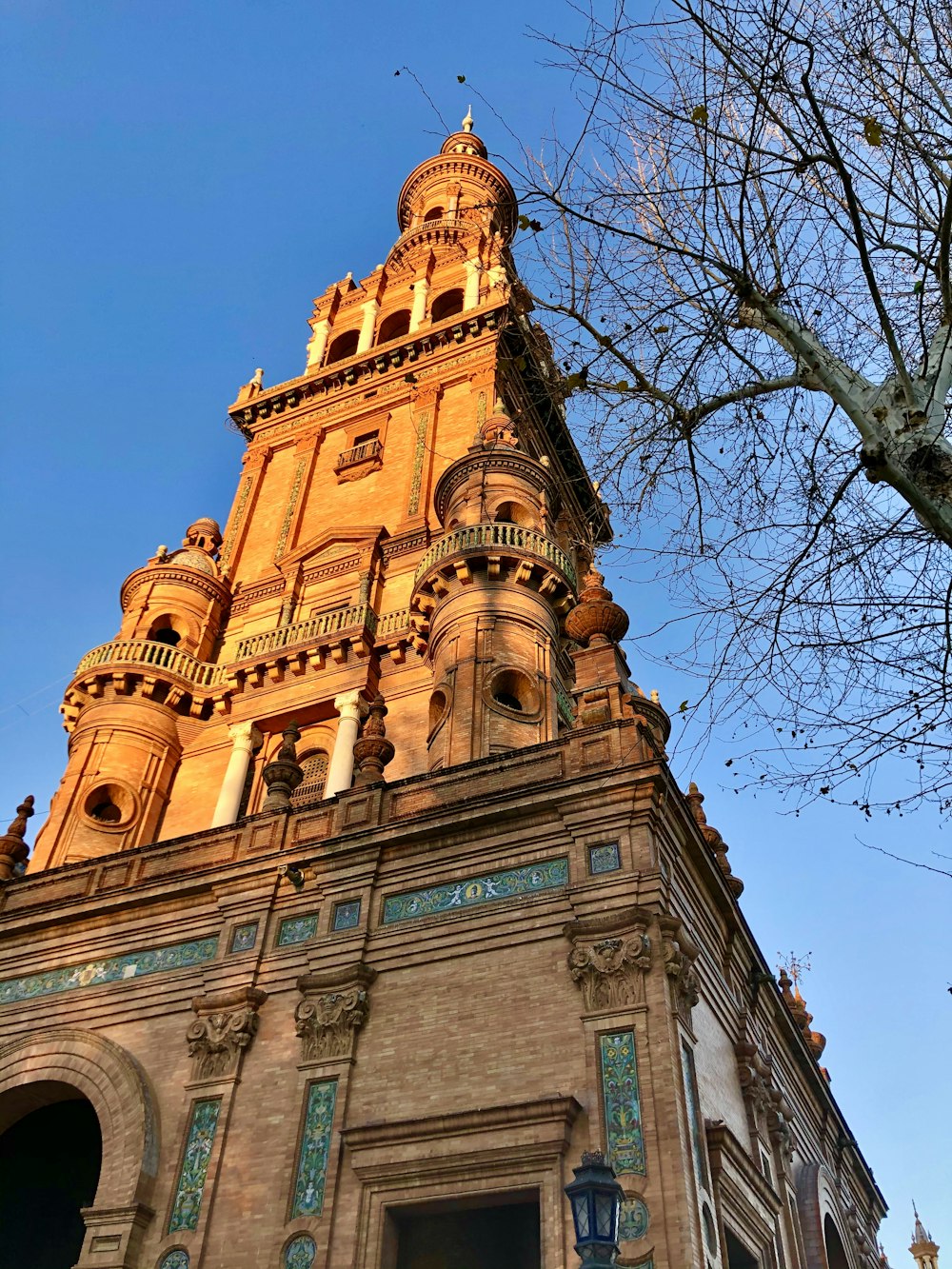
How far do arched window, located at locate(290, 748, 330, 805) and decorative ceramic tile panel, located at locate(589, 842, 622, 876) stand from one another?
11.6m

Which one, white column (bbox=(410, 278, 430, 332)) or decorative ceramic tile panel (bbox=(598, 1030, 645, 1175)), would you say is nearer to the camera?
decorative ceramic tile panel (bbox=(598, 1030, 645, 1175))

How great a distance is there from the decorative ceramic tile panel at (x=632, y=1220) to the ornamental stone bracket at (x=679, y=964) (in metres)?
2.16

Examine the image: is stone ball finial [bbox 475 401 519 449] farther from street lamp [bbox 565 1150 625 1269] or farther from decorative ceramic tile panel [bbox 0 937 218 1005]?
street lamp [bbox 565 1150 625 1269]

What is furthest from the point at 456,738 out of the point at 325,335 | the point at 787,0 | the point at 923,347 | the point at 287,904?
the point at 325,335

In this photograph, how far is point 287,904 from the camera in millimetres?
16562

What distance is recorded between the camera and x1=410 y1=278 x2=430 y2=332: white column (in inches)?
1451

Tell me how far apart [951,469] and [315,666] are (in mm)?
19653

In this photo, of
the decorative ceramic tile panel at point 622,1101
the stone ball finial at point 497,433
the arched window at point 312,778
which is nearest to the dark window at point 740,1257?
the decorative ceramic tile panel at point 622,1101

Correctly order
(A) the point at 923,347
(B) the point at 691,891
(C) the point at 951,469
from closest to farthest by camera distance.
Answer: (C) the point at 951,469
(A) the point at 923,347
(B) the point at 691,891

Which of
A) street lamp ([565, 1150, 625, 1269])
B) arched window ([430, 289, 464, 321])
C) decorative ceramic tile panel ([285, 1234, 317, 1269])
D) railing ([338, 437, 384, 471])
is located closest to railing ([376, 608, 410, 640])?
railing ([338, 437, 384, 471])

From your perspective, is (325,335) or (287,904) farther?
(325,335)

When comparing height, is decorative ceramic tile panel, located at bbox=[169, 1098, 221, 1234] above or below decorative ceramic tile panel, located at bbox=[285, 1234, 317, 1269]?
above

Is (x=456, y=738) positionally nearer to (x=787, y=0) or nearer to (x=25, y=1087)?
(x=25, y=1087)

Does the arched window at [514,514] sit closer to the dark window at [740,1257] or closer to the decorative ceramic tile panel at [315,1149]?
the decorative ceramic tile panel at [315,1149]
